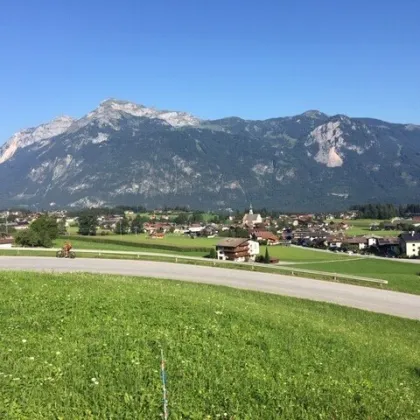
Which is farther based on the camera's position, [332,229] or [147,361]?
[332,229]

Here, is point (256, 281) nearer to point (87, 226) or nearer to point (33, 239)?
point (33, 239)

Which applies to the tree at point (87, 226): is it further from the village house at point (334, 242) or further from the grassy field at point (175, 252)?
the village house at point (334, 242)

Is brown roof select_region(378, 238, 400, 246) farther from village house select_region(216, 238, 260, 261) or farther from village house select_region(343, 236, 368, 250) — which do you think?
village house select_region(216, 238, 260, 261)

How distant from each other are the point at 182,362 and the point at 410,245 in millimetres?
100900

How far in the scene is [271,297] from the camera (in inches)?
879

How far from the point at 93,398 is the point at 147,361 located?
1.54 metres

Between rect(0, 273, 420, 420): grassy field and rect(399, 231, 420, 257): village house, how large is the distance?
91.3 m

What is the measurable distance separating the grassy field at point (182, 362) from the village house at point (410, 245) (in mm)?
91329

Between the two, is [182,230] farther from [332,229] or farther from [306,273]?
[306,273]

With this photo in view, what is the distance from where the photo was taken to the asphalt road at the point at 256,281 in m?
23.9

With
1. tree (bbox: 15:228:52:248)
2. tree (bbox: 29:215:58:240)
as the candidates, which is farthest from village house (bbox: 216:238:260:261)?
tree (bbox: 15:228:52:248)

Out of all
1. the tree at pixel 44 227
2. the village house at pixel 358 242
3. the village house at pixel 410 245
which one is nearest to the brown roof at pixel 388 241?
the village house at pixel 358 242

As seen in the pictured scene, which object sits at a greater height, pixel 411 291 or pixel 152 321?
pixel 152 321

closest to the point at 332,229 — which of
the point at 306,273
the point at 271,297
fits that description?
the point at 306,273
